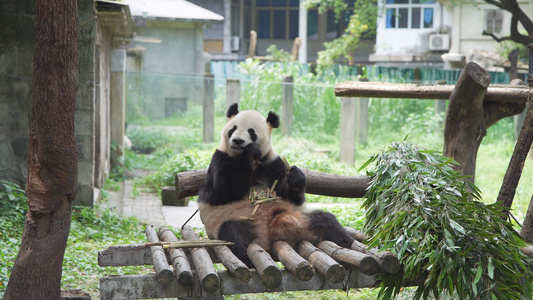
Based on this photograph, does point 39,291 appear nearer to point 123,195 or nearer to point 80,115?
point 80,115

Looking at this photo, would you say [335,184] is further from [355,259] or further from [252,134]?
[355,259]

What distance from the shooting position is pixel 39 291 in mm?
4012

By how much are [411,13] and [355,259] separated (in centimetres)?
2159

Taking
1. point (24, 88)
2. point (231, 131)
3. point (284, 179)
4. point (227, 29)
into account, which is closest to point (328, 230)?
point (284, 179)

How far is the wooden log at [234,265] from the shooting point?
3578mm

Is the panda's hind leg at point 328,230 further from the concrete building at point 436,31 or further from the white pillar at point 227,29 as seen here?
the white pillar at point 227,29

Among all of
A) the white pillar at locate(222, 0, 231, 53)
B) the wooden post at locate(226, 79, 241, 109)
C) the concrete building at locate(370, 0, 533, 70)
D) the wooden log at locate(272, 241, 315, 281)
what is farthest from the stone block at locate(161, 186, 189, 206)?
the white pillar at locate(222, 0, 231, 53)

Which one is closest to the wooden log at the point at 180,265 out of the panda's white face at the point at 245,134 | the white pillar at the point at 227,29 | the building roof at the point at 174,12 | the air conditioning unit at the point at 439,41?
the panda's white face at the point at 245,134

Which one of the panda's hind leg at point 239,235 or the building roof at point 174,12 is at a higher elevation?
the building roof at point 174,12

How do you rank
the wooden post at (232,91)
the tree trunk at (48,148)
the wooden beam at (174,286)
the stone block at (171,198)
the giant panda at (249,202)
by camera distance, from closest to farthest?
the wooden beam at (174,286), the tree trunk at (48,148), the giant panda at (249,202), the stone block at (171,198), the wooden post at (232,91)

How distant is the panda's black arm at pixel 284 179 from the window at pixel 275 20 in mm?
23201

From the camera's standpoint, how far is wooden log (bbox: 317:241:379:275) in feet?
11.8

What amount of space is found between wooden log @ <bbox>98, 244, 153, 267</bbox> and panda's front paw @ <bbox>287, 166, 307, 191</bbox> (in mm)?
1120

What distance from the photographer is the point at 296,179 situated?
443 cm
